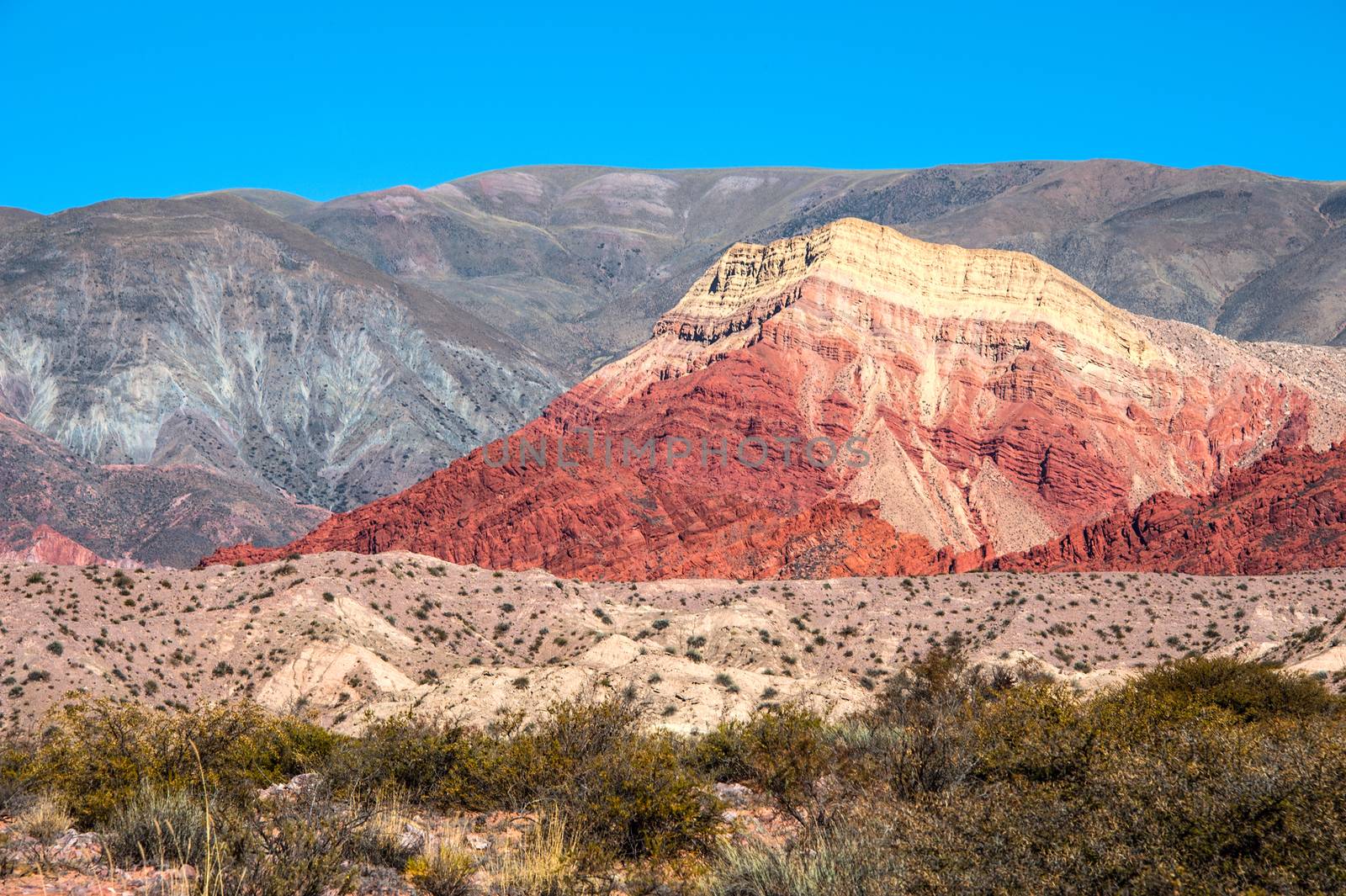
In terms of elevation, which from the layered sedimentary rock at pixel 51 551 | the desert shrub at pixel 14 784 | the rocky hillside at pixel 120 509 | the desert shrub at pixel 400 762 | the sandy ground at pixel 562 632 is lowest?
the sandy ground at pixel 562 632

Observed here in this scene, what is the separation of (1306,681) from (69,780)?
25952mm

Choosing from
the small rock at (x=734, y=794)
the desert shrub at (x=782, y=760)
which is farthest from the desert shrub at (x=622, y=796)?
the desert shrub at (x=782, y=760)

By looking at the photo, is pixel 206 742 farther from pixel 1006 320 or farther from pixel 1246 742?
pixel 1006 320

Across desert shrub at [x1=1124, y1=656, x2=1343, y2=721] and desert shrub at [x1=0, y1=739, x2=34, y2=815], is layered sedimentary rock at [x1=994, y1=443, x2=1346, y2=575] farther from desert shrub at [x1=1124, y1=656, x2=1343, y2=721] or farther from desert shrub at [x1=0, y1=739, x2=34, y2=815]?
desert shrub at [x1=0, y1=739, x2=34, y2=815]

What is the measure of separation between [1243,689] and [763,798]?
47.8 feet

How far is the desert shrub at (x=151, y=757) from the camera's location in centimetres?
1686

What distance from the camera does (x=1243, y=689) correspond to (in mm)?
28516

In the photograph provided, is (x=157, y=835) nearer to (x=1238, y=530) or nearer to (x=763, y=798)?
(x=763, y=798)

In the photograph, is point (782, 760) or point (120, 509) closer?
point (782, 760)

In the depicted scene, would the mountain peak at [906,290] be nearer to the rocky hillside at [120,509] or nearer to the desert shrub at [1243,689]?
the rocky hillside at [120,509]

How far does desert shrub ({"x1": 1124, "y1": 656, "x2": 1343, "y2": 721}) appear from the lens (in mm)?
26203

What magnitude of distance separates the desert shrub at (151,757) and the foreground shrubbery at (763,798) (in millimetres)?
51

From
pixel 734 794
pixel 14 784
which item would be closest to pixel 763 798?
pixel 734 794

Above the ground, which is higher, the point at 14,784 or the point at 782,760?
the point at 14,784
